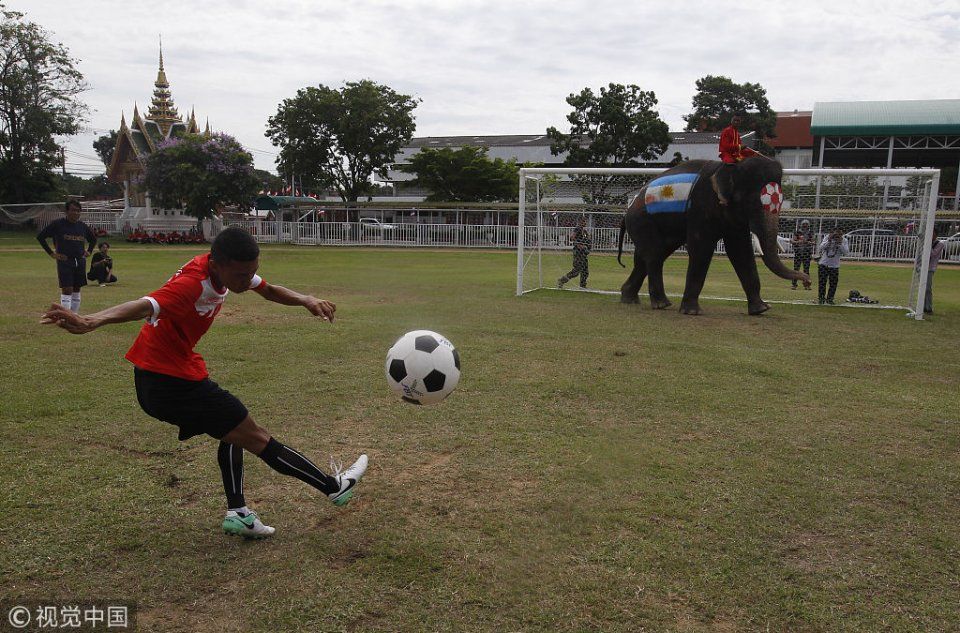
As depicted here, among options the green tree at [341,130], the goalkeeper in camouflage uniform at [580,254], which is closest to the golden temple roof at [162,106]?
the green tree at [341,130]

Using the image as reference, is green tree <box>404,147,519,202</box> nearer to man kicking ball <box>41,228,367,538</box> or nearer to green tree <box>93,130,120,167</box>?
man kicking ball <box>41,228,367,538</box>

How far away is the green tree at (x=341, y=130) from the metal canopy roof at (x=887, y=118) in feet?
82.3

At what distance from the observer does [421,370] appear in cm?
460

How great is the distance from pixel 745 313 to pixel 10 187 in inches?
1983

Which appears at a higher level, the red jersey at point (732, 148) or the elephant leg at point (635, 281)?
the red jersey at point (732, 148)

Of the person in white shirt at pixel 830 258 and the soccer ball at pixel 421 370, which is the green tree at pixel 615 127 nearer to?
the person in white shirt at pixel 830 258

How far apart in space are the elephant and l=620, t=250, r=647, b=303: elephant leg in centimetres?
2

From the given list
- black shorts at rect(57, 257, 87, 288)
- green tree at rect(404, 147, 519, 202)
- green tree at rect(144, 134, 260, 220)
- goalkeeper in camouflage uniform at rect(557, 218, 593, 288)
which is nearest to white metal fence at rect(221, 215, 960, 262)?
green tree at rect(144, 134, 260, 220)

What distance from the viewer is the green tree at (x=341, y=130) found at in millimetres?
41438

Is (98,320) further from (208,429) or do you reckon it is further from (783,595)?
(783,595)

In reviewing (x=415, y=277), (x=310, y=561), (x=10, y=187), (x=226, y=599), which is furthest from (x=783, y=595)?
(x=10, y=187)

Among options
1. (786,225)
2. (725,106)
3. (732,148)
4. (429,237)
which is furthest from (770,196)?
(725,106)

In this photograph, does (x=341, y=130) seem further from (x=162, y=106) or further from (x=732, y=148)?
(x=732, y=148)

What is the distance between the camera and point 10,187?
46125mm
